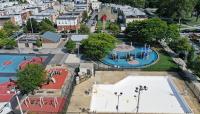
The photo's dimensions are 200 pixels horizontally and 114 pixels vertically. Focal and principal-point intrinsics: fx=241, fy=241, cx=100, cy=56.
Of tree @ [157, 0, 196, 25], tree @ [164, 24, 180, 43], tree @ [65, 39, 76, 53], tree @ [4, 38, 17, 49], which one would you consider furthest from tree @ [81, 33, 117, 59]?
tree @ [157, 0, 196, 25]

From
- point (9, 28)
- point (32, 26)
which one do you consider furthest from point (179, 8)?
point (9, 28)

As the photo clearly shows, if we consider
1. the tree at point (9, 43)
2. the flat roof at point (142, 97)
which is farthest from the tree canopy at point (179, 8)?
the tree at point (9, 43)

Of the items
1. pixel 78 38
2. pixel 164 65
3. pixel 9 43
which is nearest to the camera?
pixel 164 65

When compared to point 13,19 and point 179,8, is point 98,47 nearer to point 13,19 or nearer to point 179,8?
point 13,19

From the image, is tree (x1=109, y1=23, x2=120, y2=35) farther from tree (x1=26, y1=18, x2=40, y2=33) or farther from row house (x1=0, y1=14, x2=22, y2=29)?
row house (x1=0, y1=14, x2=22, y2=29)

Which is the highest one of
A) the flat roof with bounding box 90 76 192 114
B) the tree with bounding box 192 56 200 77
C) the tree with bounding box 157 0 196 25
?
the tree with bounding box 157 0 196 25

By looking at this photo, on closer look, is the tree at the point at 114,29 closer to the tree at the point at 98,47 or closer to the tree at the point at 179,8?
the tree at the point at 98,47

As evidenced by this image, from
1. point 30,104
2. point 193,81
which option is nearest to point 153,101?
point 193,81

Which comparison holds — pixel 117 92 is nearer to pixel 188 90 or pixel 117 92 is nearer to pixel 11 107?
pixel 188 90
